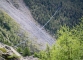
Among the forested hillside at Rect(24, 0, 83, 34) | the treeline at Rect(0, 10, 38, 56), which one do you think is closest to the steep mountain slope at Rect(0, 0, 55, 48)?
the forested hillside at Rect(24, 0, 83, 34)

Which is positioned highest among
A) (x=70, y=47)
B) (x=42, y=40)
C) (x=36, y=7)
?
(x=36, y=7)

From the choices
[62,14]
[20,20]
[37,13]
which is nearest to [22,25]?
[20,20]

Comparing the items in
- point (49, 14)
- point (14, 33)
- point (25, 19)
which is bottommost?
point (14, 33)

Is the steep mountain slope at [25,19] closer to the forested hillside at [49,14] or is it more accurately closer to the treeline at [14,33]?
the forested hillside at [49,14]

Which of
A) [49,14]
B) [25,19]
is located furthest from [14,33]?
[49,14]

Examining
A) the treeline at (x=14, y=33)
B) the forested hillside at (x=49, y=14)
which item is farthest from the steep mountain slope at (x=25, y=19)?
the treeline at (x=14, y=33)

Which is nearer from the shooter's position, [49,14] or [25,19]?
A: [25,19]

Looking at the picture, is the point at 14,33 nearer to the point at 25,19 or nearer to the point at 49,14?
the point at 25,19

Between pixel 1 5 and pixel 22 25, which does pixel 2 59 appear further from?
pixel 1 5
